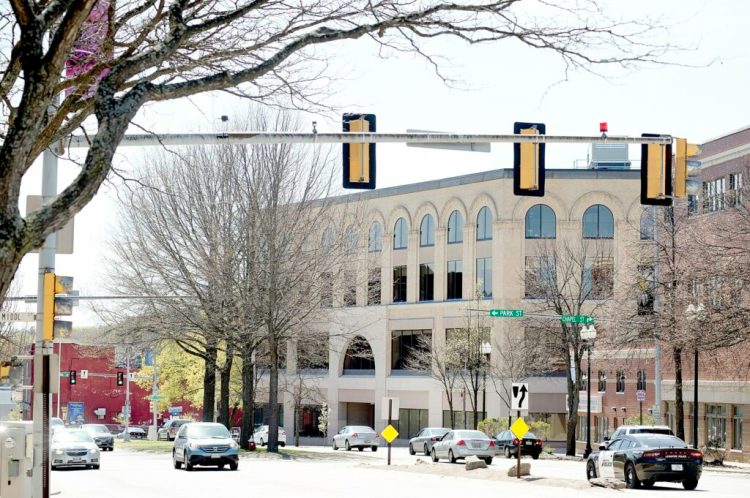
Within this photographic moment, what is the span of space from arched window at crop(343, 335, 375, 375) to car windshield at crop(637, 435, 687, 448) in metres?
55.7

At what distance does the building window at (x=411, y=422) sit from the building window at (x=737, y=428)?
28572mm

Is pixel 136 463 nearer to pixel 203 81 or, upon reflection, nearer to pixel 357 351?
pixel 203 81

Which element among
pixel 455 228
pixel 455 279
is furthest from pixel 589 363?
pixel 455 228

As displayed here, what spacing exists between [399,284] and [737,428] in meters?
34.2

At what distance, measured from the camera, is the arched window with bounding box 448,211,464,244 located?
79.8m

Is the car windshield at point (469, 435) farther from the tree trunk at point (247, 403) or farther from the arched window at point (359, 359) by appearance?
the arched window at point (359, 359)

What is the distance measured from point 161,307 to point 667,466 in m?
29.9

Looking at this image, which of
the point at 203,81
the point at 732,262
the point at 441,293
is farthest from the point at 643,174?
the point at 441,293

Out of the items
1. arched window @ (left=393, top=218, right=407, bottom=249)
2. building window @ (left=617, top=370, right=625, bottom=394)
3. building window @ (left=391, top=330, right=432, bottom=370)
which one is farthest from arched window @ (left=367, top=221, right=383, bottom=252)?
building window @ (left=617, top=370, right=625, bottom=394)

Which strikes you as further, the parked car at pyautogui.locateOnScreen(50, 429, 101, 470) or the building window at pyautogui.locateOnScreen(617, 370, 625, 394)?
the building window at pyautogui.locateOnScreen(617, 370, 625, 394)

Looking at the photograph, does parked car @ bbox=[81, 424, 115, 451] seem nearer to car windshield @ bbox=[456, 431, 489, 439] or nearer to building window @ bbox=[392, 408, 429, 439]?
car windshield @ bbox=[456, 431, 489, 439]

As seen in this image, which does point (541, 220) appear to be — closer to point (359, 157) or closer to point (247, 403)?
point (247, 403)

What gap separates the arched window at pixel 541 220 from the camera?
76.7 meters

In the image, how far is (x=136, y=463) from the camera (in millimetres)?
42125
